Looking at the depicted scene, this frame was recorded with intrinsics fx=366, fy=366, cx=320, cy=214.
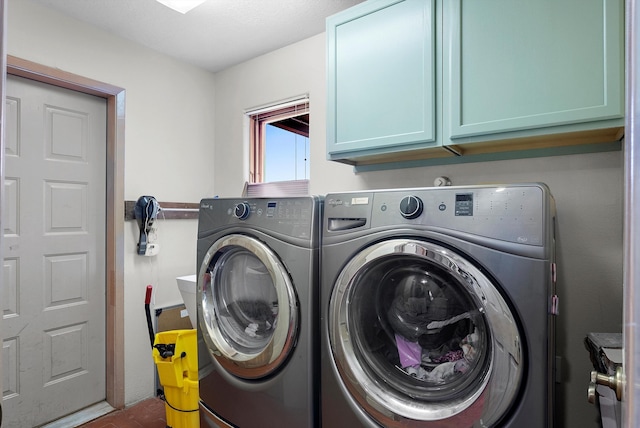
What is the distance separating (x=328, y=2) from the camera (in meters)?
1.99

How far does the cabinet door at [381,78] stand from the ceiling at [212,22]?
0.44 meters

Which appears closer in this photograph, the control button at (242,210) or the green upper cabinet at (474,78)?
the green upper cabinet at (474,78)

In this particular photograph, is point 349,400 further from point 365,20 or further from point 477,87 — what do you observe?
point 365,20

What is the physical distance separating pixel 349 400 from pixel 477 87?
1236 millimetres

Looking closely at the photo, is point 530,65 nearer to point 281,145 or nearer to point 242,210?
point 242,210

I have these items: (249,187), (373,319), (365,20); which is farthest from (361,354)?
(249,187)

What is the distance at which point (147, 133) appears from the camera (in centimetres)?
251

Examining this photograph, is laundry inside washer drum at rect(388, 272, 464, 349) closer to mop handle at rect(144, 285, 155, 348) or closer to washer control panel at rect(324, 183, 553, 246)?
washer control panel at rect(324, 183, 553, 246)

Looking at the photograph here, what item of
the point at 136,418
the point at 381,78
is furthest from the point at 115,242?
the point at 381,78

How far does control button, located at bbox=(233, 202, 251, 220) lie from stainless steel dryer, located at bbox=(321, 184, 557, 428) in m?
0.39

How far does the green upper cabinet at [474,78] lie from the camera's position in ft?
3.89

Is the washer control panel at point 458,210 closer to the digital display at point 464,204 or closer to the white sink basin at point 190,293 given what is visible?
the digital display at point 464,204

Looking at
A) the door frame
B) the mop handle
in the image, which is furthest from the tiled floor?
the mop handle

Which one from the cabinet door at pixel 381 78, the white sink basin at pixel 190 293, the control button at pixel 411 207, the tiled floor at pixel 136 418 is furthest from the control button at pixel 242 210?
the tiled floor at pixel 136 418
